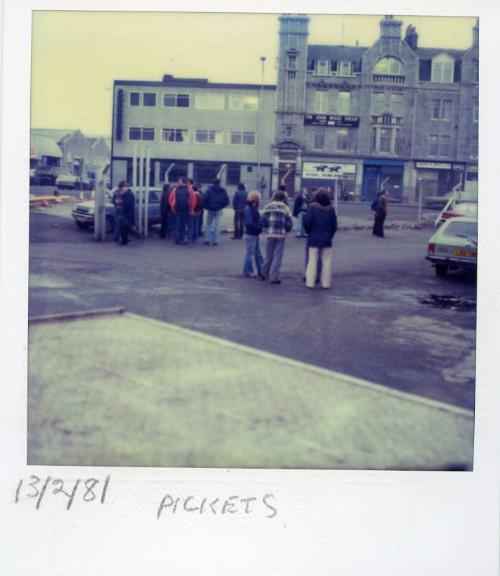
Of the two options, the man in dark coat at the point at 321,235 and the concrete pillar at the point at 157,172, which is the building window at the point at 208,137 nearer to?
the concrete pillar at the point at 157,172

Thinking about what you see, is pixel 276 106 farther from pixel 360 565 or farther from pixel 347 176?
pixel 360 565

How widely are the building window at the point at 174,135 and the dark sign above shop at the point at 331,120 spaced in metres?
0.89

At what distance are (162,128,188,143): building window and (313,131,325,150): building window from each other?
0.95m

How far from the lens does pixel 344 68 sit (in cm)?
530

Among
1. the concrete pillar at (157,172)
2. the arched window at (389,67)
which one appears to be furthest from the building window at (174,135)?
the arched window at (389,67)

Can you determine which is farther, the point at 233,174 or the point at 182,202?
the point at 182,202

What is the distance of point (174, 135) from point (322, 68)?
1.15 metres

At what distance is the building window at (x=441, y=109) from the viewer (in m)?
5.21

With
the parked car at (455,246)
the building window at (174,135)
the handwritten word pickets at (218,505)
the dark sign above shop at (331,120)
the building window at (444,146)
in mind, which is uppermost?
the dark sign above shop at (331,120)

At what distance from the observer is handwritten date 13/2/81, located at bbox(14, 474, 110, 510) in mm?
4641

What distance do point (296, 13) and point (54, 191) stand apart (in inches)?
75.7

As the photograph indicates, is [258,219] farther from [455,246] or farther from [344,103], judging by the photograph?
[455,246]

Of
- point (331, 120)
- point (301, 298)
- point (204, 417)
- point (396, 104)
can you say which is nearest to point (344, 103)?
point (331, 120)

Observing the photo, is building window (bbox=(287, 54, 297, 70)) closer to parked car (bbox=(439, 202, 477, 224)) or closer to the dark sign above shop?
the dark sign above shop
